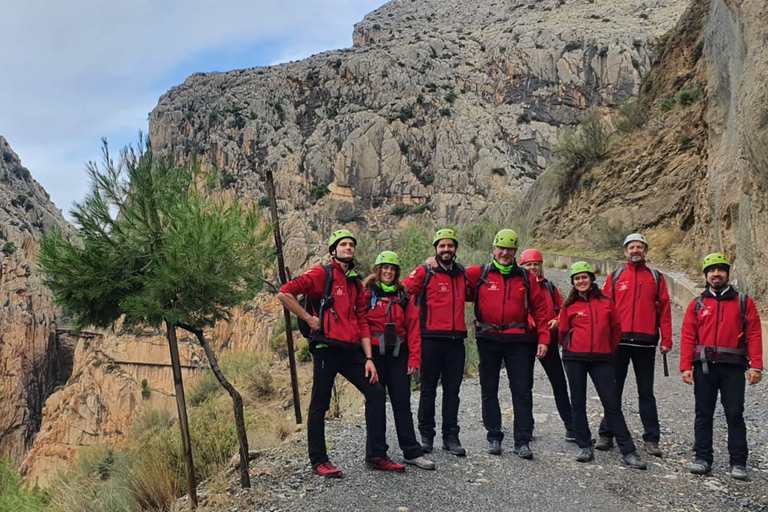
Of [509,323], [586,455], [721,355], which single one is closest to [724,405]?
[721,355]

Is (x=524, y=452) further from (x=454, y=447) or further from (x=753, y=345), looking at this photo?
(x=753, y=345)

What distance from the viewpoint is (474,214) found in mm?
70625

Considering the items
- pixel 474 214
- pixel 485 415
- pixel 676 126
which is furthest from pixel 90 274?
pixel 474 214

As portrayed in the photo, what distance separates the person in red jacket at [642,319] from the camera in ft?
19.3

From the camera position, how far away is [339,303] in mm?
5305

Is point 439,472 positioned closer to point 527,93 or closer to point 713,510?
point 713,510

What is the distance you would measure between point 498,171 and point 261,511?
71.1 meters

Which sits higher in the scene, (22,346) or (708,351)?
(708,351)

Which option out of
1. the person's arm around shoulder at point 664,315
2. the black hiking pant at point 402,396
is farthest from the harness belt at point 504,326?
the person's arm around shoulder at point 664,315

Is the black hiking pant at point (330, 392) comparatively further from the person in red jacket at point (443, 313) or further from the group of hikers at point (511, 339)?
the person in red jacket at point (443, 313)

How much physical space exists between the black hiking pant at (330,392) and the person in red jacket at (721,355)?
272 cm

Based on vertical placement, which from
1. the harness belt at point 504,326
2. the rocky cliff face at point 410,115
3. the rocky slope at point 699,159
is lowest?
the harness belt at point 504,326

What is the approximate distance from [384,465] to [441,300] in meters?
1.61

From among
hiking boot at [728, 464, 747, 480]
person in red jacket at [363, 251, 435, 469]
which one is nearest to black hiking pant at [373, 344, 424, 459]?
person in red jacket at [363, 251, 435, 469]
